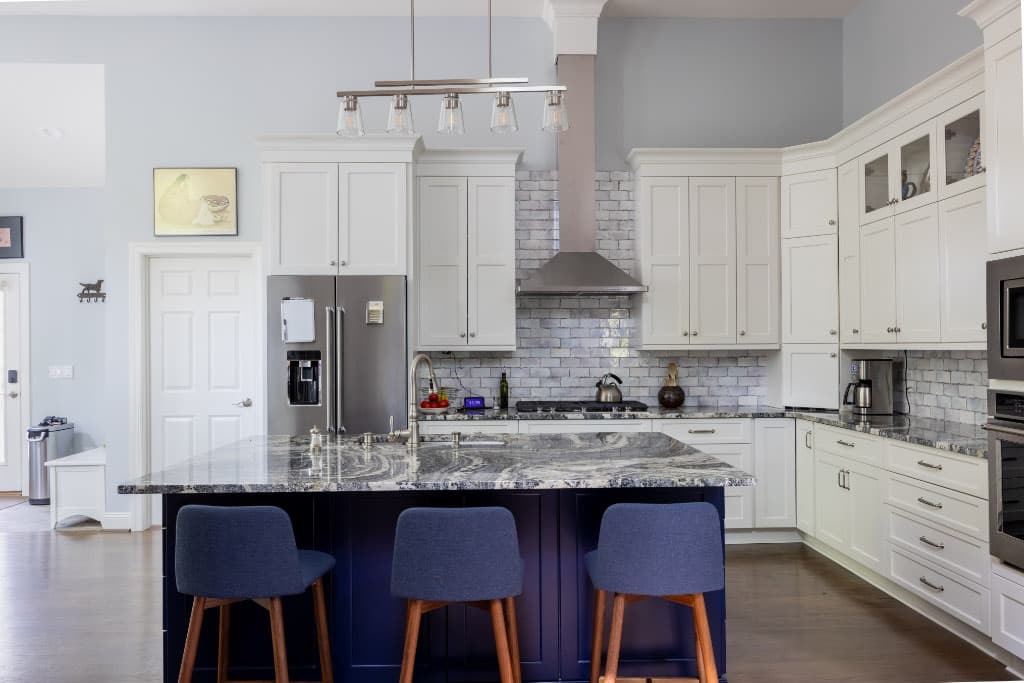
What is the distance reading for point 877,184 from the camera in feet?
14.1

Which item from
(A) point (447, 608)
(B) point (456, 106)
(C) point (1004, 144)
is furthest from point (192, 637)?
(C) point (1004, 144)

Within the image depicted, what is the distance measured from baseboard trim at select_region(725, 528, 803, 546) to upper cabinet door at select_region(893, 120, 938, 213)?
2.30 m

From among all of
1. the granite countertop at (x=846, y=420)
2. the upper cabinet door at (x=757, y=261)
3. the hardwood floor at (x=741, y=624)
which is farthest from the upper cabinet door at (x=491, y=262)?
the hardwood floor at (x=741, y=624)

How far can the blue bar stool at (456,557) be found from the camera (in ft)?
7.30

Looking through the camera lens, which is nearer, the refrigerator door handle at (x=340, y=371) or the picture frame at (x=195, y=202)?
the refrigerator door handle at (x=340, y=371)

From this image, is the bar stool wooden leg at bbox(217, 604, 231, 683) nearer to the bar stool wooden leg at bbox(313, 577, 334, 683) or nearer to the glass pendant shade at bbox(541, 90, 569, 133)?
the bar stool wooden leg at bbox(313, 577, 334, 683)

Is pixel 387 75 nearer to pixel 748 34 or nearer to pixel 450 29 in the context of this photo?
pixel 450 29

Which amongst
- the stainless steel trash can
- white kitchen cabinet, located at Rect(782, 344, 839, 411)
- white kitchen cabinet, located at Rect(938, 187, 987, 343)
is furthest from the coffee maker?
the stainless steel trash can

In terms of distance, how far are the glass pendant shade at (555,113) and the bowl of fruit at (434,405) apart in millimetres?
2355

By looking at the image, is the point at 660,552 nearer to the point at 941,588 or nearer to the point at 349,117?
the point at 941,588

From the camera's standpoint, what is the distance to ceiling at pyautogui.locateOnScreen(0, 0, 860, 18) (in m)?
5.12

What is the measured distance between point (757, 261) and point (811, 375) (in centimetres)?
88

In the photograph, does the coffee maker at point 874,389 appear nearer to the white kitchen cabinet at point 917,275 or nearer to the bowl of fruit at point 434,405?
the white kitchen cabinet at point 917,275

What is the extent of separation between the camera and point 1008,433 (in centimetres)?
278
